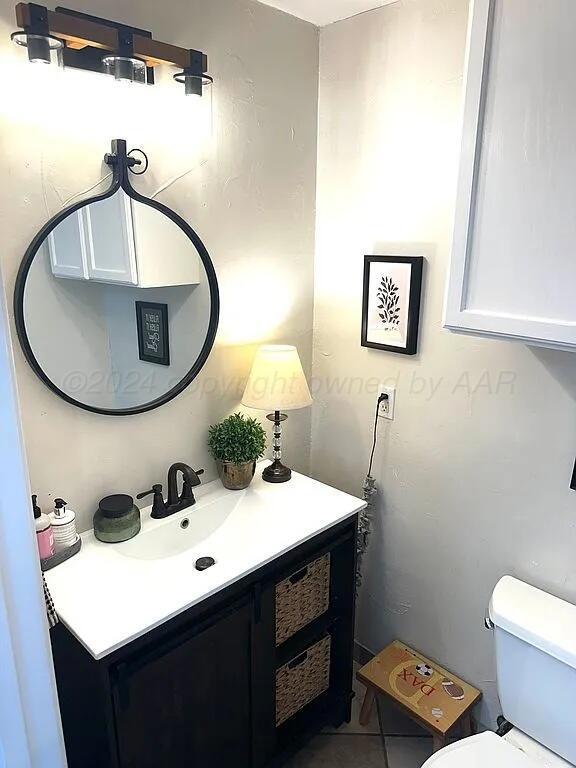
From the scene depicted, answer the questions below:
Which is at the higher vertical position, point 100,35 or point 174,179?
point 100,35

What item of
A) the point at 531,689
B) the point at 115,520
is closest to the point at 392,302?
the point at 115,520

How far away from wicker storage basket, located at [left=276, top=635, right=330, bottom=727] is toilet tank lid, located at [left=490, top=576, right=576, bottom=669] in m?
0.58

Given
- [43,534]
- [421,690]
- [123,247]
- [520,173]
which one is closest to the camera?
[520,173]

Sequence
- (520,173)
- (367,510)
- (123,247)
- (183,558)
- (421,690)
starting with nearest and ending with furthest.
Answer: (520,173)
(123,247)
(183,558)
(421,690)
(367,510)

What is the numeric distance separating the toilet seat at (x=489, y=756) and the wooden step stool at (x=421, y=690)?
0.26m

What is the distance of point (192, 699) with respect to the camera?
141cm

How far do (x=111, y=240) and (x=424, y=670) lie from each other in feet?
5.68

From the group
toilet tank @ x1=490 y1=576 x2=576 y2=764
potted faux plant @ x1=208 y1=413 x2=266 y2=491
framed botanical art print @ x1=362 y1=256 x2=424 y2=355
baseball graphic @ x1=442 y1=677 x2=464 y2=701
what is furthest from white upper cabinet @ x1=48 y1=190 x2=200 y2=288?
baseball graphic @ x1=442 y1=677 x2=464 y2=701

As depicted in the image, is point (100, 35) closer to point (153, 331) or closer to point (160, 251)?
point (160, 251)

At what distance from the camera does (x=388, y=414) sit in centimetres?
195

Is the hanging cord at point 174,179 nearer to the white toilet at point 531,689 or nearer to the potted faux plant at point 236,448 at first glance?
the potted faux plant at point 236,448

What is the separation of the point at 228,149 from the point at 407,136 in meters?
0.54

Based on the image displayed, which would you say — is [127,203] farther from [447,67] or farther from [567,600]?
[567,600]

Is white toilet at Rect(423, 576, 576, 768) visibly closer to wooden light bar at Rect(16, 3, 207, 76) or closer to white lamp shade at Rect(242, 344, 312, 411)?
white lamp shade at Rect(242, 344, 312, 411)
